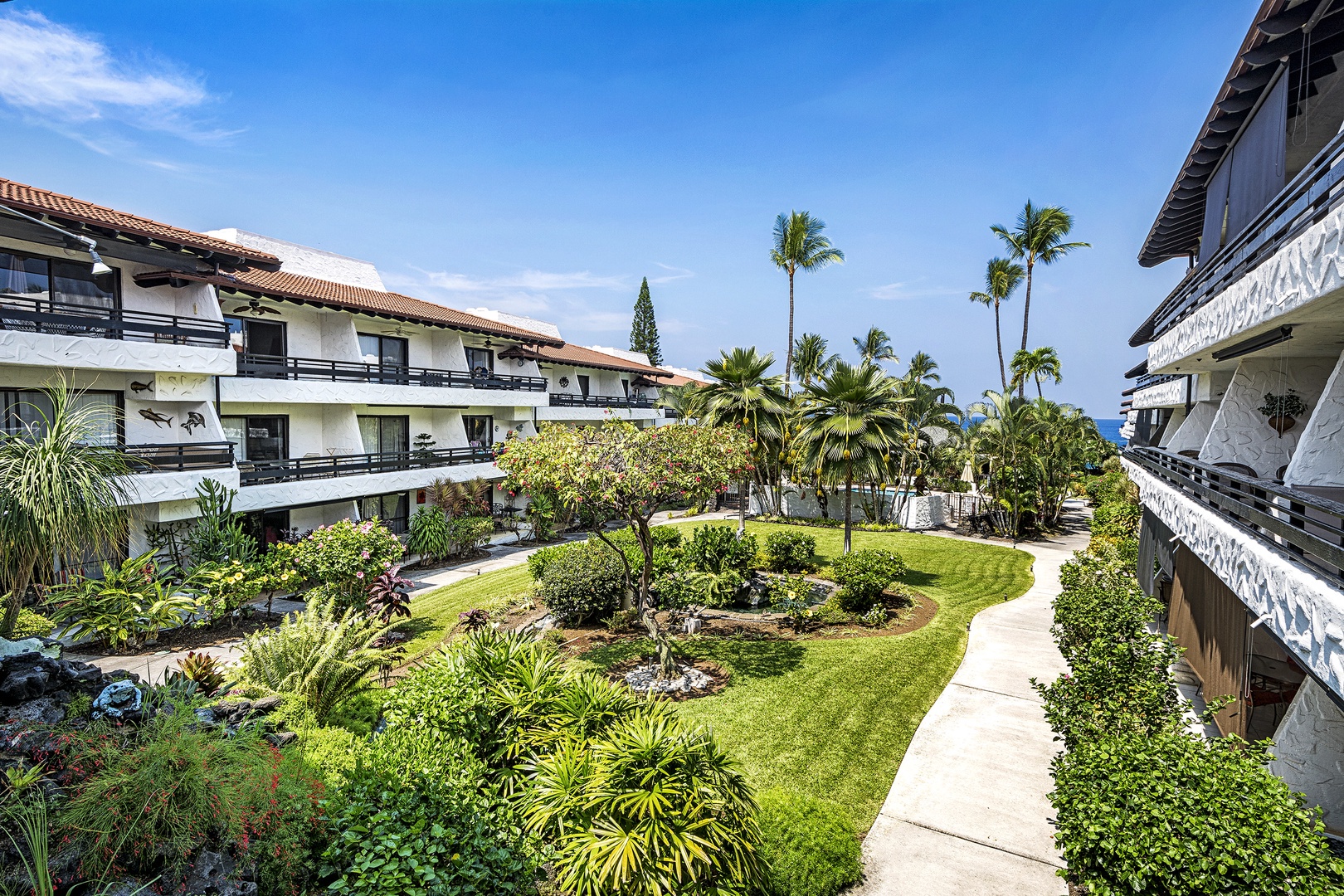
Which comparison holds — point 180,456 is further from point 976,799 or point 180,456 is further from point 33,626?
point 976,799

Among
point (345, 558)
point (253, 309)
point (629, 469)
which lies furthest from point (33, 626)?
point (629, 469)

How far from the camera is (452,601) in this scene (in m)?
17.5

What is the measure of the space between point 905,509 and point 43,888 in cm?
3040

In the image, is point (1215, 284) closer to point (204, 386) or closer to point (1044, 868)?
point (1044, 868)

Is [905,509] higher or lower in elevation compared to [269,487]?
lower

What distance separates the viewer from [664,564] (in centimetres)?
1731

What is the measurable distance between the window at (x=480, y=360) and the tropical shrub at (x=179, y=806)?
79.7ft

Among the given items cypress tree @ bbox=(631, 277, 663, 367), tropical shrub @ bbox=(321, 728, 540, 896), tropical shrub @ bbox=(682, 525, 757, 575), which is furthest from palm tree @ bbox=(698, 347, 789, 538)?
cypress tree @ bbox=(631, 277, 663, 367)

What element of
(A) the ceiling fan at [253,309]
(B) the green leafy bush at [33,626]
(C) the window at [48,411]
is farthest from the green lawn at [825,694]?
(A) the ceiling fan at [253,309]

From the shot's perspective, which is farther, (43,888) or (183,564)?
(183,564)

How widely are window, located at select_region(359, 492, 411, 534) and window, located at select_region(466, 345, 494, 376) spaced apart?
22.3ft

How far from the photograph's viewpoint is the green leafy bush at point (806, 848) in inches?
236

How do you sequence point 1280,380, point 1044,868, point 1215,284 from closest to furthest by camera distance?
point 1044,868 < point 1215,284 < point 1280,380

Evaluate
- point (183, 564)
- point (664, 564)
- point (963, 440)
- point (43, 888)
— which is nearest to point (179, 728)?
point (43, 888)
